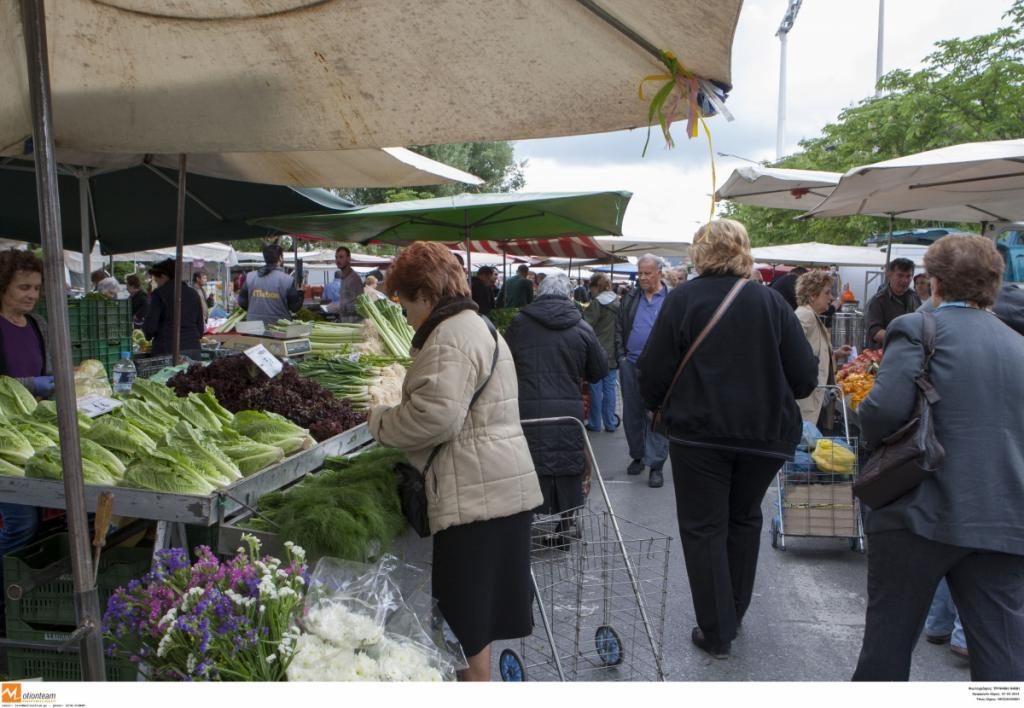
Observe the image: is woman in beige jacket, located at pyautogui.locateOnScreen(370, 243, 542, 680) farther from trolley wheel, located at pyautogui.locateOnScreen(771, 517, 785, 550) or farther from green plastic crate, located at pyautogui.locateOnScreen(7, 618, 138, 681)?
trolley wheel, located at pyautogui.locateOnScreen(771, 517, 785, 550)

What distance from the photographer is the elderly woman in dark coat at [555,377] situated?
516 centimetres

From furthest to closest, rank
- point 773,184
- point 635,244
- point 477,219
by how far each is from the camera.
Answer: point 635,244, point 477,219, point 773,184

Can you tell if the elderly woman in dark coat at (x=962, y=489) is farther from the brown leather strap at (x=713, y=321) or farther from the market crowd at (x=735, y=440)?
the brown leather strap at (x=713, y=321)

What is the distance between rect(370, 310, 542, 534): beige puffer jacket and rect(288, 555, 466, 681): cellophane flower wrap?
395mm

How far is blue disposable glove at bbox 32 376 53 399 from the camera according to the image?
4195mm

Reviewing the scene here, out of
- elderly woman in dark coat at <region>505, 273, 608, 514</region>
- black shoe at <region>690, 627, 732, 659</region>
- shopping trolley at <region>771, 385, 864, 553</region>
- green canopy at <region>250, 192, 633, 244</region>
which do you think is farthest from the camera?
green canopy at <region>250, 192, 633, 244</region>

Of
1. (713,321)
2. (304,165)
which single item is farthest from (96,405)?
(713,321)

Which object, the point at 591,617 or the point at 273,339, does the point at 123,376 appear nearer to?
the point at 273,339

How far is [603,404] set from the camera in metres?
10.7

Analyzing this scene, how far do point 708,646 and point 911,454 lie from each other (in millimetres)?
1893

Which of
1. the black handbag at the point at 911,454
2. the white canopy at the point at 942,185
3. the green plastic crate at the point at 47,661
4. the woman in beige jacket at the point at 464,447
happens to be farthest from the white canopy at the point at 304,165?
the black handbag at the point at 911,454

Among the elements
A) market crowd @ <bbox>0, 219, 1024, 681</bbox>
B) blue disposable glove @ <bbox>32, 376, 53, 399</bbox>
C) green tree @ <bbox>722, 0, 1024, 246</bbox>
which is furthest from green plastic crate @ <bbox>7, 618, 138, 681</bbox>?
green tree @ <bbox>722, 0, 1024, 246</bbox>

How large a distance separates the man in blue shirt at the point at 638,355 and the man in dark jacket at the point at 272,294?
3.76 metres

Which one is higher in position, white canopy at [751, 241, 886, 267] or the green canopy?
the green canopy
